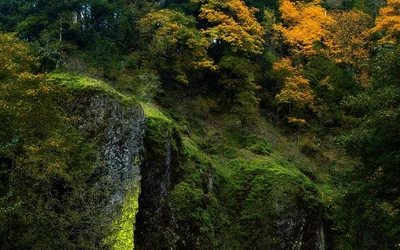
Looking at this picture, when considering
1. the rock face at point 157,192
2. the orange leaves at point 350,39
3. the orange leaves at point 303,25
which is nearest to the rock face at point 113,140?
the rock face at point 157,192

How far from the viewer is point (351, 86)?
25531mm

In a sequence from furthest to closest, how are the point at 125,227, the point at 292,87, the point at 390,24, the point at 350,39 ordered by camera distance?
the point at 350,39 → the point at 390,24 → the point at 292,87 → the point at 125,227

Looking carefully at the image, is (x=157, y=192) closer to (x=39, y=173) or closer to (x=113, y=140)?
(x=113, y=140)

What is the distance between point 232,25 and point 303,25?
900 cm

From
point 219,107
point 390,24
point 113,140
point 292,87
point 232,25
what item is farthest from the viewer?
point 390,24

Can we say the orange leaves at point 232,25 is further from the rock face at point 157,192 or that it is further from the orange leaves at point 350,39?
the rock face at point 157,192

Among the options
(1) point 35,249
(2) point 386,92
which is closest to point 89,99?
(1) point 35,249

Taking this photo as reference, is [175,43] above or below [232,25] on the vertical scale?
below

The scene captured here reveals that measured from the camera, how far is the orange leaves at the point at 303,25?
2761 centimetres

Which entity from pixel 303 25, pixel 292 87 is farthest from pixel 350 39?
pixel 292 87

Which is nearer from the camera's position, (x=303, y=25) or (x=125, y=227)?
(x=125, y=227)

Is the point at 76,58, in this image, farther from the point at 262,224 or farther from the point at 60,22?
the point at 262,224

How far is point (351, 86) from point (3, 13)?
77.0ft

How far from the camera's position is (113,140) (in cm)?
1045
